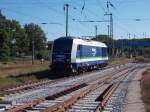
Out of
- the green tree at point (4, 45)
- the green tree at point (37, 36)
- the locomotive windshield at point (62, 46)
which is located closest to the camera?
the locomotive windshield at point (62, 46)

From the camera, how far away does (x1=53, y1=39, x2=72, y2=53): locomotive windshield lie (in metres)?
40.1

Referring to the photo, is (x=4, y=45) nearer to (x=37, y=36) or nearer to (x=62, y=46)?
(x=37, y=36)

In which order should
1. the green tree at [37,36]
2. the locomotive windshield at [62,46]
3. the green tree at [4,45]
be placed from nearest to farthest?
the locomotive windshield at [62,46]
the green tree at [4,45]
the green tree at [37,36]

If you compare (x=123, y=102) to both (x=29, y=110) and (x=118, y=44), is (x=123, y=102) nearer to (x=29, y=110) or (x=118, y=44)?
(x=29, y=110)

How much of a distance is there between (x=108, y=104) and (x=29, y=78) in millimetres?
17946

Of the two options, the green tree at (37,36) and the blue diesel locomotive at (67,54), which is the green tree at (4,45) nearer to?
the green tree at (37,36)

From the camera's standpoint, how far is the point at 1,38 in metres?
98.9

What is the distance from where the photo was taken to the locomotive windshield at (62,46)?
131 feet

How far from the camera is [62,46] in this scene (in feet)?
132

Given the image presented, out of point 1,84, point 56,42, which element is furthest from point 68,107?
point 56,42

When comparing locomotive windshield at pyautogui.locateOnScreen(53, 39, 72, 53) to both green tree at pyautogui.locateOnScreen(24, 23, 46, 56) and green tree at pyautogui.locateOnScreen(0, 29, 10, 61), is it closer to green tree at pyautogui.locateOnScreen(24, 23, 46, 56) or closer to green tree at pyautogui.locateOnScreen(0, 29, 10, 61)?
green tree at pyautogui.locateOnScreen(0, 29, 10, 61)

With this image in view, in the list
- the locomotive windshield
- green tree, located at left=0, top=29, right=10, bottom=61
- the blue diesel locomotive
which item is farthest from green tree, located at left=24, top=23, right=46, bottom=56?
the locomotive windshield

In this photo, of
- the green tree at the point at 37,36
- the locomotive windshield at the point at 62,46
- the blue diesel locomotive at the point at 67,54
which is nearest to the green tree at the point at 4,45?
the green tree at the point at 37,36

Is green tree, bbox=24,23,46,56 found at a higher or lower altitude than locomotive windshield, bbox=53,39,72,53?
higher
